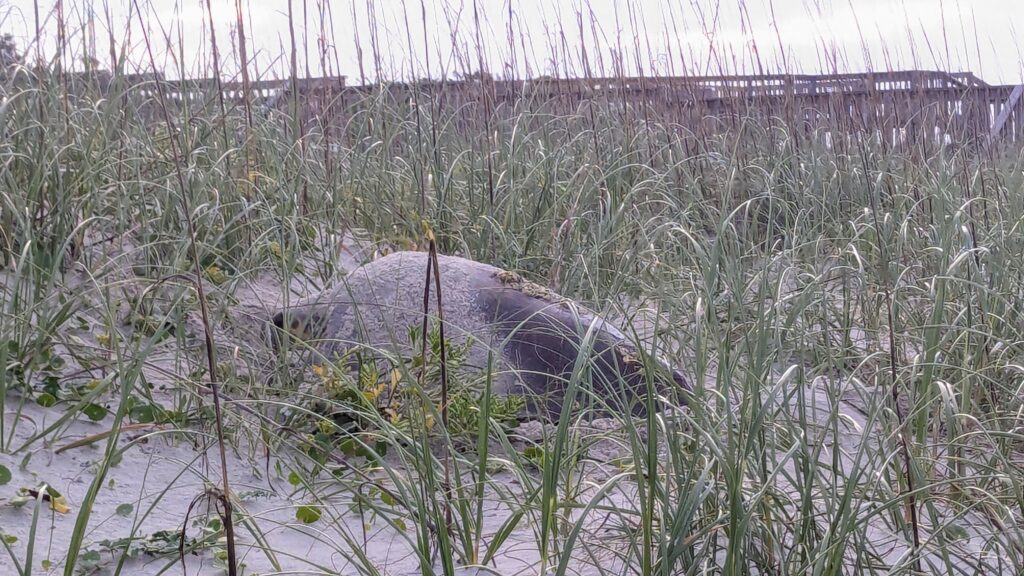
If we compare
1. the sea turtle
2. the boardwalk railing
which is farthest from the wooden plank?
the sea turtle

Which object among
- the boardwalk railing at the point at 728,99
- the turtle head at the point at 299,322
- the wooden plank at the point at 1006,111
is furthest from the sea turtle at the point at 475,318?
the wooden plank at the point at 1006,111

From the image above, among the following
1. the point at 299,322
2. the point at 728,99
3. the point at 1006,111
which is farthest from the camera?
the point at 1006,111

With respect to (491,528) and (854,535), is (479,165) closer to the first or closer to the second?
(491,528)

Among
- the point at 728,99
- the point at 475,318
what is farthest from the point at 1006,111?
the point at 475,318

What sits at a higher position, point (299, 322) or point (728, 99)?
point (728, 99)

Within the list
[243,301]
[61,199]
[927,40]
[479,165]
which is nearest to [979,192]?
[927,40]

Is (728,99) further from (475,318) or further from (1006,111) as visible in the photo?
(475,318)

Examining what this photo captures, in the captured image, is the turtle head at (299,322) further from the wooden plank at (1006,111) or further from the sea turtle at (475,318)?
the wooden plank at (1006,111)

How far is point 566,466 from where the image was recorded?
5.86 feet

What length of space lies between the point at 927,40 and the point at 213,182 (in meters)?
3.72

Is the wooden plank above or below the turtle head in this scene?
above

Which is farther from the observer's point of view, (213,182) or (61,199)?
(213,182)

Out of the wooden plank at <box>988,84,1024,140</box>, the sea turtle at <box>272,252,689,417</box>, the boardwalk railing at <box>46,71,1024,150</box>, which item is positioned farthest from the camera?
the wooden plank at <box>988,84,1024,140</box>

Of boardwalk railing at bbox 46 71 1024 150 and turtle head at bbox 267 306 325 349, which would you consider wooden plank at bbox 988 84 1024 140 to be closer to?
boardwalk railing at bbox 46 71 1024 150
